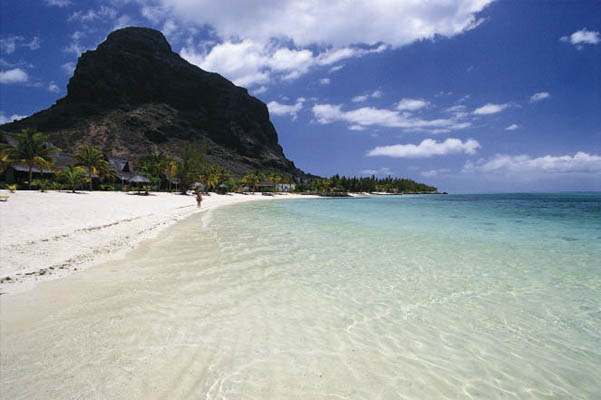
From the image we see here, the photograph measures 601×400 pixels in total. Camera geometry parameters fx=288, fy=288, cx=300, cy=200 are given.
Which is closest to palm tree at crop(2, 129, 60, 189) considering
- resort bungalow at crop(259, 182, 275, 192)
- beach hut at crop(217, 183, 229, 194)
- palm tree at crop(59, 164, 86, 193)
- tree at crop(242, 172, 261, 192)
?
palm tree at crop(59, 164, 86, 193)

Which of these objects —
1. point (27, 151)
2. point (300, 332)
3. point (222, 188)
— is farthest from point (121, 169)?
point (300, 332)

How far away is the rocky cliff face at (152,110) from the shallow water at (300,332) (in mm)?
103350

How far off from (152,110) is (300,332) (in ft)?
474

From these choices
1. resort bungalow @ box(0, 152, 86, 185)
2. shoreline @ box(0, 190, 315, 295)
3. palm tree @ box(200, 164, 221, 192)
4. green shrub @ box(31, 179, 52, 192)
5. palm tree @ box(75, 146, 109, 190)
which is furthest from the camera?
palm tree @ box(200, 164, 221, 192)

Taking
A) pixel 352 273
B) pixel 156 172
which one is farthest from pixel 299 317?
pixel 156 172

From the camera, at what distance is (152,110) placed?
126 meters

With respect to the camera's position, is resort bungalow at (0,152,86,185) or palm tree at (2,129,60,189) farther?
resort bungalow at (0,152,86,185)

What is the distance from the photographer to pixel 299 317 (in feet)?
15.4

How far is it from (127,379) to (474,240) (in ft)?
48.1

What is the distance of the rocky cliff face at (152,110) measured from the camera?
98438 millimetres

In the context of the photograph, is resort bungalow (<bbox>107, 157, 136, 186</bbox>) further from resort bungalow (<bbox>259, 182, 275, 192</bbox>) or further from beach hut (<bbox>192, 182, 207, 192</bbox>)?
resort bungalow (<bbox>259, 182, 275, 192</bbox>)

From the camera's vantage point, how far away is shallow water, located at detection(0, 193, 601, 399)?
3004mm

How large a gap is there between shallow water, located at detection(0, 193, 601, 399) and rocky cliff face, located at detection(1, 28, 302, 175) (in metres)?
103

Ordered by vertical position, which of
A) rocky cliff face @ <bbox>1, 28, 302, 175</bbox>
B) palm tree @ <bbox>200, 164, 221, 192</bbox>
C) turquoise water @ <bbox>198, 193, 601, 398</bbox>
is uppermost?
rocky cliff face @ <bbox>1, 28, 302, 175</bbox>
